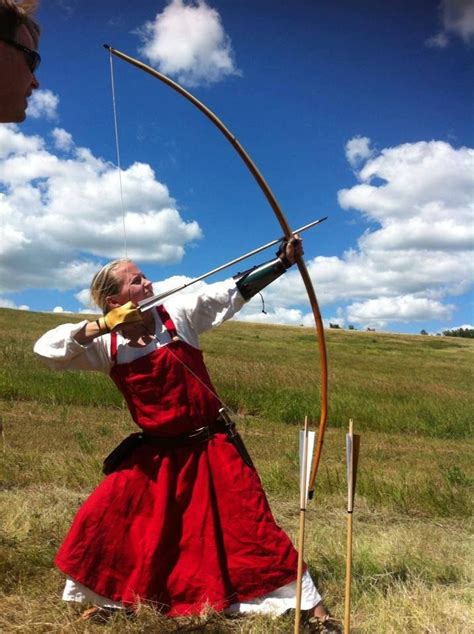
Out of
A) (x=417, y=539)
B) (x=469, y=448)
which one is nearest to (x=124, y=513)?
(x=417, y=539)

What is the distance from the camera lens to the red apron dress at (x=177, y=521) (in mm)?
2844

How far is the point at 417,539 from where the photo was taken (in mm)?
3965

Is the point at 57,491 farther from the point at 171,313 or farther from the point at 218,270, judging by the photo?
the point at 218,270

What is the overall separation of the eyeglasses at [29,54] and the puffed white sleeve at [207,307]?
1.37 metres

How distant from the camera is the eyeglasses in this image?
1.87 m

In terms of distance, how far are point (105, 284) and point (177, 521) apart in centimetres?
115

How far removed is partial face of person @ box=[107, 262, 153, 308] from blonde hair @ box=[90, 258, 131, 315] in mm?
17

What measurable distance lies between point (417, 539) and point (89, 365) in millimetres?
2315

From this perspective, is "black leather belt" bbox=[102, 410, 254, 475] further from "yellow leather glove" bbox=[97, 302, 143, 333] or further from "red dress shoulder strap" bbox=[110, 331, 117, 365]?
"yellow leather glove" bbox=[97, 302, 143, 333]

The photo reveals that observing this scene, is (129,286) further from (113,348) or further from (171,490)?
(171,490)

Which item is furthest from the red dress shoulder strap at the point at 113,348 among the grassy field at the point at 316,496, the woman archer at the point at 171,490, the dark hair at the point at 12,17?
the dark hair at the point at 12,17

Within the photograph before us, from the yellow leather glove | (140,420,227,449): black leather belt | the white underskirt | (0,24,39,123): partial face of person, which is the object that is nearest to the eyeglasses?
(0,24,39,123): partial face of person

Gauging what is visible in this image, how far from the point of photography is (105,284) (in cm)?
308

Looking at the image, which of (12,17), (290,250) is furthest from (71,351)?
(12,17)
